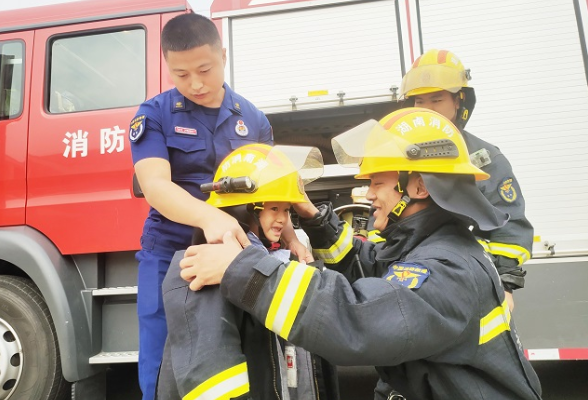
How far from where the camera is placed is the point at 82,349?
2684mm

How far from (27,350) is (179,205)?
2048 millimetres

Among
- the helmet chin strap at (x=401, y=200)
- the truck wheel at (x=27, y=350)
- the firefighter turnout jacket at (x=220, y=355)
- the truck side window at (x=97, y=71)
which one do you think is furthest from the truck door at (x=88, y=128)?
the helmet chin strap at (x=401, y=200)

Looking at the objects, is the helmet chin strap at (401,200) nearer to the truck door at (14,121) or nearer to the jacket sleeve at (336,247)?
the jacket sleeve at (336,247)

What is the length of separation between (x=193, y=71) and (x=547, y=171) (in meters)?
2.42

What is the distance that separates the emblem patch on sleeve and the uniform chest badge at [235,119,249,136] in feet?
3.96

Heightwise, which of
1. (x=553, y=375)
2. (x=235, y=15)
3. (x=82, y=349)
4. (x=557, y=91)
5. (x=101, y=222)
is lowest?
(x=553, y=375)

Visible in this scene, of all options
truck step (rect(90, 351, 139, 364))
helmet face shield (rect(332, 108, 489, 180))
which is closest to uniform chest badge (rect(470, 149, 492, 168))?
helmet face shield (rect(332, 108, 489, 180))

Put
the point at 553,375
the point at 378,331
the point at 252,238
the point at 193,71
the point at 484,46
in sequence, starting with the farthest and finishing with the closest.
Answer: the point at 553,375 → the point at 484,46 → the point at 193,71 → the point at 252,238 → the point at 378,331

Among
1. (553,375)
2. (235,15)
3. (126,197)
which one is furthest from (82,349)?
(553,375)

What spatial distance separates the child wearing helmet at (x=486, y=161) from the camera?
6.19 feet

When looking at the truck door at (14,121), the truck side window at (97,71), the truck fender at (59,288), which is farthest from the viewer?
the truck side window at (97,71)

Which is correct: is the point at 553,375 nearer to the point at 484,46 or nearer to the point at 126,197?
the point at 484,46

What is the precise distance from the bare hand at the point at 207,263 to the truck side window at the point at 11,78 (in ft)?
8.49

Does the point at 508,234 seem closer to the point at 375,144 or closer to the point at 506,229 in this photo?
the point at 506,229
